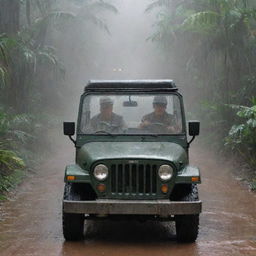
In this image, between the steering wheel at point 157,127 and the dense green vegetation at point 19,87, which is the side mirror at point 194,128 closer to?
the steering wheel at point 157,127

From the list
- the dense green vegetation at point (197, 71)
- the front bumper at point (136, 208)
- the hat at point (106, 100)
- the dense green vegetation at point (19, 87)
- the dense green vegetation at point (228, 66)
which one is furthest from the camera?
the dense green vegetation at point (228, 66)

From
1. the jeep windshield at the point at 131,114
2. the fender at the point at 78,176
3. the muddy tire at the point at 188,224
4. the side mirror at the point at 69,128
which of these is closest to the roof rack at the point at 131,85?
the jeep windshield at the point at 131,114

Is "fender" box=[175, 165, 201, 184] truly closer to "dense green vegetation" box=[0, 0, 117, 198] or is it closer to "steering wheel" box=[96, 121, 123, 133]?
"steering wheel" box=[96, 121, 123, 133]

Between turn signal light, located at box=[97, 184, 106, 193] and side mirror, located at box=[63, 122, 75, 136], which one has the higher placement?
side mirror, located at box=[63, 122, 75, 136]

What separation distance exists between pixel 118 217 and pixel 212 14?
357 inches

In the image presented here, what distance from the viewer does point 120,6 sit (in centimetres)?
4141

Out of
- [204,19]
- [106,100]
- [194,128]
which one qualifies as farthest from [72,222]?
[204,19]

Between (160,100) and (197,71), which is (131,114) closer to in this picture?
(160,100)

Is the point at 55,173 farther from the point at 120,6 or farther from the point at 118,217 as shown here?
the point at 120,6

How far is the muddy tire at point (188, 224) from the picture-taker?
6270 millimetres

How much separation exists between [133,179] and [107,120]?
148 cm

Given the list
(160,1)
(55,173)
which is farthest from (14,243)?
(160,1)

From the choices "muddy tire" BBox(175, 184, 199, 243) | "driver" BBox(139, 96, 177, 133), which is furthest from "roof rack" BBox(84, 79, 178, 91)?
"muddy tire" BBox(175, 184, 199, 243)

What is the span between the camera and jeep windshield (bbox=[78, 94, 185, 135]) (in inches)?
288
